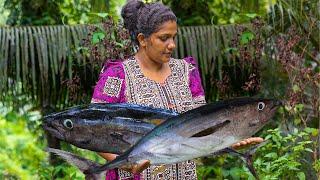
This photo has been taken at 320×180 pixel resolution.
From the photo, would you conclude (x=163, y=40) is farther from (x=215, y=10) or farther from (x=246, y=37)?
A: (x=215, y=10)

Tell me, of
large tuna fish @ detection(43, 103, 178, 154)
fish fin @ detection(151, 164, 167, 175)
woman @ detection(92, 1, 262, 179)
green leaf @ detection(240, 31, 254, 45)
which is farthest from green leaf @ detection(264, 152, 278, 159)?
large tuna fish @ detection(43, 103, 178, 154)

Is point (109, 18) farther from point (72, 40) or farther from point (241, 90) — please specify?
point (241, 90)

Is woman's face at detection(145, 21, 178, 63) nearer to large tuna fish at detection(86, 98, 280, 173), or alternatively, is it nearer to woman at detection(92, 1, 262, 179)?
woman at detection(92, 1, 262, 179)

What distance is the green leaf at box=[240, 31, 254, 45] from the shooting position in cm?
466

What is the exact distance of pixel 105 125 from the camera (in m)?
2.44

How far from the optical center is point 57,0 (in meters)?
5.12

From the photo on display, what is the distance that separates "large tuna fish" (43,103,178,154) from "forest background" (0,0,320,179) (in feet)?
6.01

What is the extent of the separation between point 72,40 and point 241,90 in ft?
3.87

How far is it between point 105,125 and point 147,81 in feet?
1.17

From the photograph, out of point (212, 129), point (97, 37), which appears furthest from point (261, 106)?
point (97, 37)

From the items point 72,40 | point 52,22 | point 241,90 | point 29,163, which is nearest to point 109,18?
point 72,40

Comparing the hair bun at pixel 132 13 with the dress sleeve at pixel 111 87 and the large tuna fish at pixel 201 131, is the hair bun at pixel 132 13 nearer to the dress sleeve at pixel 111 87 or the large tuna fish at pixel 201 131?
the dress sleeve at pixel 111 87

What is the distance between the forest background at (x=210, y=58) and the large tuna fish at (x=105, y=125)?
183 cm

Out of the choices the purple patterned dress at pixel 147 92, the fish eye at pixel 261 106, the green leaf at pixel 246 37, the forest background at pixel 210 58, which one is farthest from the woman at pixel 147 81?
the green leaf at pixel 246 37
